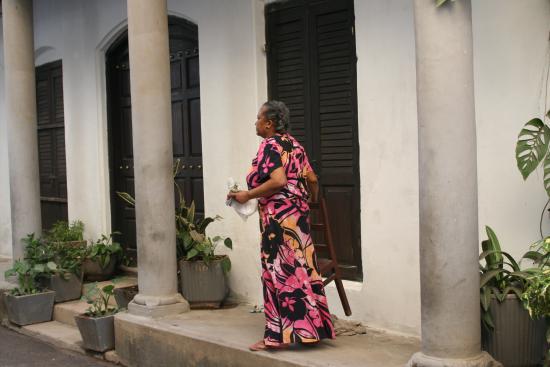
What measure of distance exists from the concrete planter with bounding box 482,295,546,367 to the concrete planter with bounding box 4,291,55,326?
4625 mm

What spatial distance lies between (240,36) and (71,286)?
2.99m

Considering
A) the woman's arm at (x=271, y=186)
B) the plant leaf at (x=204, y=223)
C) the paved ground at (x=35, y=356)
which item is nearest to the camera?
the woman's arm at (x=271, y=186)

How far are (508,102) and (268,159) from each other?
1591 millimetres

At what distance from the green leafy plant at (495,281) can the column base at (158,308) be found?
2.63 metres

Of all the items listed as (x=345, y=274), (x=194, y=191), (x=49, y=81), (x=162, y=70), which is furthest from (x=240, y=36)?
(x=49, y=81)

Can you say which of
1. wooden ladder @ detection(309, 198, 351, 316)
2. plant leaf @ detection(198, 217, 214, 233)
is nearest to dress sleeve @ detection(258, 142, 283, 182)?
wooden ladder @ detection(309, 198, 351, 316)

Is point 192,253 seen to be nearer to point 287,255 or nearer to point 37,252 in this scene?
point 287,255

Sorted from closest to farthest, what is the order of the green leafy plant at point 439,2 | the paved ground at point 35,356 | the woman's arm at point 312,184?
1. the green leafy plant at point 439,2
2. the woman's arm at point 312,184
3. the paved ground at point 35,356

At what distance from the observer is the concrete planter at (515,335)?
4086 millimetres

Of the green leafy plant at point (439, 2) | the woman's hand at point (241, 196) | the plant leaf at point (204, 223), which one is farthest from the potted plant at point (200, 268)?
the green leafy plant at point (439, 2)

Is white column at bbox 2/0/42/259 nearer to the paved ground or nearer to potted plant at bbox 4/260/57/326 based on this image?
potted plant at bbox 4/260/57/326

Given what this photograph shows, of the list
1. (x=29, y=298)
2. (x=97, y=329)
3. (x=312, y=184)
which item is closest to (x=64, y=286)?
(x=29, y=298)

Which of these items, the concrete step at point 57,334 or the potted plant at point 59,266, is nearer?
the concrete step at point 57,334

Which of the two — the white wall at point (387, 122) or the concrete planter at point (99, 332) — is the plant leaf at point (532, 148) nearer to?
the white wall at point (387, 122)
